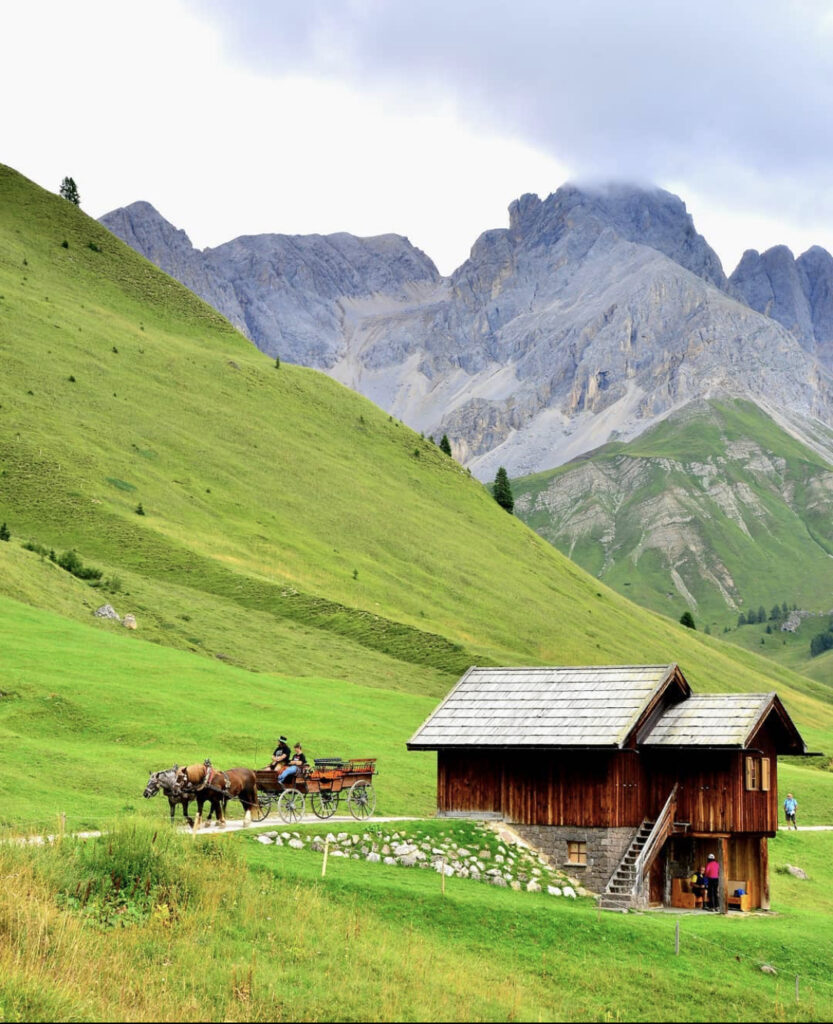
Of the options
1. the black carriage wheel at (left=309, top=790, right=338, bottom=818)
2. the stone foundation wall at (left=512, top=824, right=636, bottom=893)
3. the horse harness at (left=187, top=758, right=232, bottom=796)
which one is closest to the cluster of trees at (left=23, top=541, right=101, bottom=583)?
the black carriage wheel at (left=309, top=790, right=338, bottom=818)

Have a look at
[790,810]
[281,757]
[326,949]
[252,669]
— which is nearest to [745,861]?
[281,757]

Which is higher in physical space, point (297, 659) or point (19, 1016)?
point (297, 659)

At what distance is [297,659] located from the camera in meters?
90.4

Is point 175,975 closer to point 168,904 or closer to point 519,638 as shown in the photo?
point 168,904

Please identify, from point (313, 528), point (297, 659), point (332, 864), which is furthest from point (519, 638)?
point (332, 864)

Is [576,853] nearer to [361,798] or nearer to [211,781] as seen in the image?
[361,798]

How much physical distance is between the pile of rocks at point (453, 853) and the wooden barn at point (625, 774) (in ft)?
5.33

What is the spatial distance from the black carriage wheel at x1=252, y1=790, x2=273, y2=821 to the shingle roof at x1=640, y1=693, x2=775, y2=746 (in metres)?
14.1

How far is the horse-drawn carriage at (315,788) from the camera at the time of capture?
1690 inches

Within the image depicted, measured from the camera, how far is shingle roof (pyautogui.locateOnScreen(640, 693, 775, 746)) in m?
45.2

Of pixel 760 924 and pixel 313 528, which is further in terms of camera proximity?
pixel 313 528

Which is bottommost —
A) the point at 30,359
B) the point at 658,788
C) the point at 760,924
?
the point at 760,924

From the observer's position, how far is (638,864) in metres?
42.6

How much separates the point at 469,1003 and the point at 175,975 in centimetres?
621
